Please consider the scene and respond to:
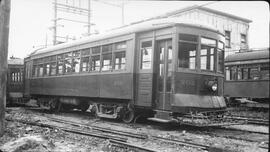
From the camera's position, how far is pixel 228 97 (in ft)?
49.1

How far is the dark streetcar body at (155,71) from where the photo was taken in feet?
27.8

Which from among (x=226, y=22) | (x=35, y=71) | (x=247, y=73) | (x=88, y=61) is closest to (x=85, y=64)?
(x=88, y=61)

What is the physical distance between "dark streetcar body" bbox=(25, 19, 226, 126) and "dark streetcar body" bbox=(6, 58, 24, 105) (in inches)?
360

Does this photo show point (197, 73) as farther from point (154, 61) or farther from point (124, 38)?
point (124, 38)

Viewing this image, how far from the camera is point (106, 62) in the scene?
10664mm

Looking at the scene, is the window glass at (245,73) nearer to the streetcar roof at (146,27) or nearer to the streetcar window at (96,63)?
the streetcar roof at (146,27)

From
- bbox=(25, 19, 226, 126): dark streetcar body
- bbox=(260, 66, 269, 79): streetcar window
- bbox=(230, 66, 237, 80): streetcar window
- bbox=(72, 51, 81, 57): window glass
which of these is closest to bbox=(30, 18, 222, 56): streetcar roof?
bbox=(25, 19, 226, 126): dark streetcar body

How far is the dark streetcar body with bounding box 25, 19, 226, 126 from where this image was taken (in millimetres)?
8469

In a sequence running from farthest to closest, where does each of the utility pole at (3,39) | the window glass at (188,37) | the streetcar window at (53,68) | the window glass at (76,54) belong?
the streetcar window at (53,68) < the window glass at (76,54) < the window glass at (188,37) < the utility pole at (3,39)

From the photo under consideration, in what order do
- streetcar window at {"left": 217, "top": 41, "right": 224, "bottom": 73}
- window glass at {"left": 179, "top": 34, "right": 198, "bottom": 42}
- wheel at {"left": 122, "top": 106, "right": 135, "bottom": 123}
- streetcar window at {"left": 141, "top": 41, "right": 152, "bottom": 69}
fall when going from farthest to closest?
wheel at {"left": 122, "top": 106, "right": 135, "bottom": 123}, streetcar window at {"left": 217, "top": 41, "right": 224, "bottom": 73}, streetcar window at {"left": 141, "top": 41, "right": 152, "bottom": 69}, window glass at {"left": 179, "top": 34, "right": 198, "bottom": 42}

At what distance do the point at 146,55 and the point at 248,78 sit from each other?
6646 mm

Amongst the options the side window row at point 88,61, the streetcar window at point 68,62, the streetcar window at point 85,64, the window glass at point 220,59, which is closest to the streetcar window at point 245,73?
the window glass at point 220,59

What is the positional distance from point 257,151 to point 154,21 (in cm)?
495

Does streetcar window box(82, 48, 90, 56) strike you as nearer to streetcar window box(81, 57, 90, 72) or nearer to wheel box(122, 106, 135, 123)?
streetcar window box(81, 57, 90, 72)
